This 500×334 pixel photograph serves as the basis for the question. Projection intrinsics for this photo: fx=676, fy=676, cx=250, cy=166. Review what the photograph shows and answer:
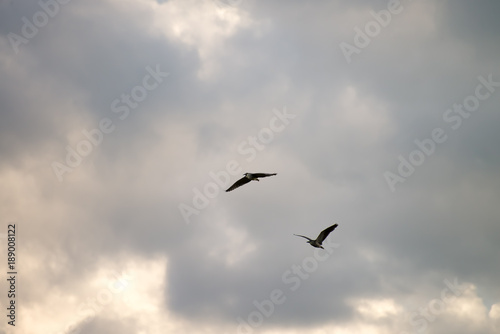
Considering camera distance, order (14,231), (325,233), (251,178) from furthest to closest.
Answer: (14,231) < (325,233) < (251,178)

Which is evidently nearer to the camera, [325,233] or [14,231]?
[325,233]

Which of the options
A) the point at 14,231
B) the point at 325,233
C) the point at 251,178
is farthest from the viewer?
the point at 14,231

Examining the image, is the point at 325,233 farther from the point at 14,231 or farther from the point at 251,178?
the point at 14,231

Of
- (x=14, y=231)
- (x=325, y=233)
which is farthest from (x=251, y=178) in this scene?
(x=14, y=231)

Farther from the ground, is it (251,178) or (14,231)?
(251,178)

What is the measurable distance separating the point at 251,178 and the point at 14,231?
163 feet

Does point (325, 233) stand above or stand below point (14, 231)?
above

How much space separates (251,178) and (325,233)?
17.2 metres

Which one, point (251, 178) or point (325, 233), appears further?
point (325, 233)

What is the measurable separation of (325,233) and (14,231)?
57226 mm

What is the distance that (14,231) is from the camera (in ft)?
407

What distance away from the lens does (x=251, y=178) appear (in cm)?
10212
